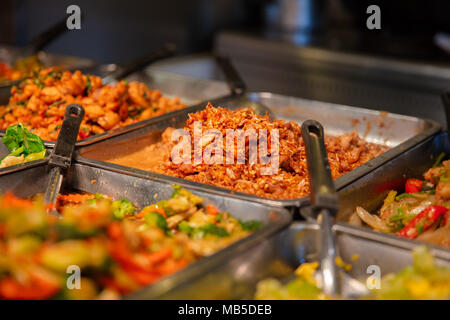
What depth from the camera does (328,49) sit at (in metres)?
4.77

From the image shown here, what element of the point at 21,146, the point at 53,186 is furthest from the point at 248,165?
the point at 21,146

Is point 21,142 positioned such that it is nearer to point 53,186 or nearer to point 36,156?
point 36,156

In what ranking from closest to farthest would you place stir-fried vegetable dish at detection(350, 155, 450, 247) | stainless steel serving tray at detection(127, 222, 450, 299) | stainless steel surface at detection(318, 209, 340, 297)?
stainless steel serving tray at detection(127, 222, 450, 299)
stainless steel surface at detection(318, 209, 340, 297)
stir-fried vegetable dish at detection(350, 155, 450, 247)

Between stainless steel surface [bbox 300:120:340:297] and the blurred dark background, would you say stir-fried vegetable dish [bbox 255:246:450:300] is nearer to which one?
stainless steel surface [bbox 300:120:340:297]

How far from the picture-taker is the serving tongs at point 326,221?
1.67m

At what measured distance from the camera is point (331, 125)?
3314 millimetres

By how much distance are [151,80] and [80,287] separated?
289 centimetres

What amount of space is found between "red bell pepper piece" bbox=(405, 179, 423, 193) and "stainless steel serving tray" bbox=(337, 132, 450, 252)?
0.10 feet

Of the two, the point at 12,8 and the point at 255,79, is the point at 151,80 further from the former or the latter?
the point at 12,8

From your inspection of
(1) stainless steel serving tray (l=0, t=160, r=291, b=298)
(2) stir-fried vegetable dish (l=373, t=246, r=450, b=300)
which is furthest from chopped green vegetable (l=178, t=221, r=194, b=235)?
(2) stir-fried vegetable dish (l=373, t=246, r=450, b=300)

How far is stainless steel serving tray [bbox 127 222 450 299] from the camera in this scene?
157cm

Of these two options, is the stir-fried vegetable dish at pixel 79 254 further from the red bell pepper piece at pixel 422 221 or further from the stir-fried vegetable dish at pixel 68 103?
the stir-fried vegetable dish at pixel 68 103

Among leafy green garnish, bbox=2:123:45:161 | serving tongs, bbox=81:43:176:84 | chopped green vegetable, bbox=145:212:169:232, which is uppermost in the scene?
serving tongs, bbox=81:43:176:84

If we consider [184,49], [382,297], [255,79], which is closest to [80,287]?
[382,297]
